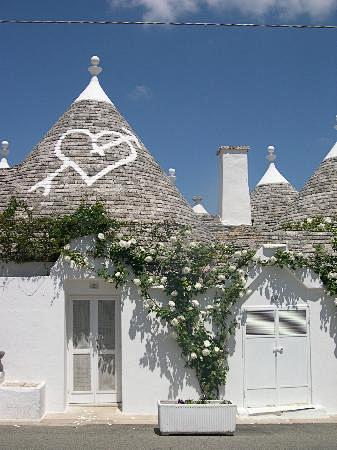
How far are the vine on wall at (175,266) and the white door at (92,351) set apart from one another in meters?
→ 0.87

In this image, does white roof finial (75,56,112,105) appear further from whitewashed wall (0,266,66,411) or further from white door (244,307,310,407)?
white door (244,307,310,407)

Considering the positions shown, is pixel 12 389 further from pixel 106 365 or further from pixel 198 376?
pixel 198 376

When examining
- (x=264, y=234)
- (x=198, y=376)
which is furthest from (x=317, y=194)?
(x=198, y=376)

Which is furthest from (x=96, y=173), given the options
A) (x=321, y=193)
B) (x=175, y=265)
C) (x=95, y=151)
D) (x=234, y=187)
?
(x=321, y=193)

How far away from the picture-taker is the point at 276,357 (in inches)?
443

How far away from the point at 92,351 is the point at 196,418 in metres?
2.87

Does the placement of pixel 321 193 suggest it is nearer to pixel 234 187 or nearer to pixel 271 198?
pixel 234 187

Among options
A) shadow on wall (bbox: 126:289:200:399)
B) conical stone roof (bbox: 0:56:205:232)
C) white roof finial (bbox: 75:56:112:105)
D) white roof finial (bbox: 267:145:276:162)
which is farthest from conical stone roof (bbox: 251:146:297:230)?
shadow on wall (bbox: 126:289:200:399)

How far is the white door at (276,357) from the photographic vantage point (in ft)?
36.6

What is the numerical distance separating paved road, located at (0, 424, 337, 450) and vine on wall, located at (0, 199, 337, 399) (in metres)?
1.57

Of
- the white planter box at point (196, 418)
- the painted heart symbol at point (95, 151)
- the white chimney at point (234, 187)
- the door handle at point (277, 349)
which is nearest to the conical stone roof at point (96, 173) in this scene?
the painted heart symbol at point (95, 151)

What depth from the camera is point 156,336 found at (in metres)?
11.0

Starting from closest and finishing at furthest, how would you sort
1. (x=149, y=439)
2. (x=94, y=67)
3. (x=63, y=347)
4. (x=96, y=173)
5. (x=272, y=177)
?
(x=149, y=439) → (x=63, y=347) → (x=96, y=173) → (x=94, y=67) → (x=272, y=177)

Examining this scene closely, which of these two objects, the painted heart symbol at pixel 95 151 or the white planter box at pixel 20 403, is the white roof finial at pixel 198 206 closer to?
the painted heart symbol at pixel 95 151
